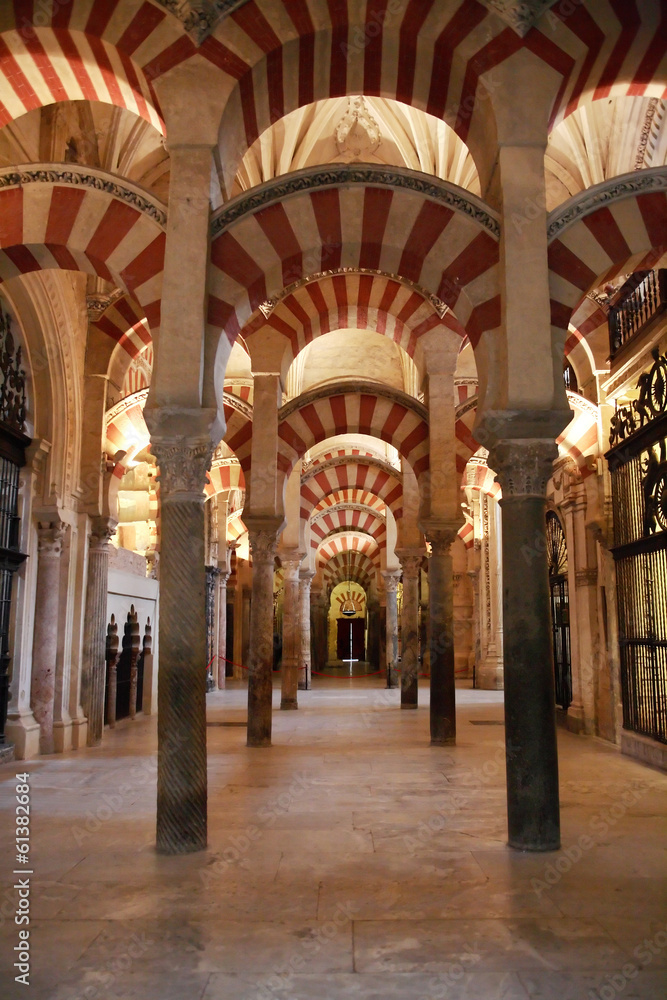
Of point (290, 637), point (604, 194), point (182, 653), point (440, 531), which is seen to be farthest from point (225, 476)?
point (604, 194)

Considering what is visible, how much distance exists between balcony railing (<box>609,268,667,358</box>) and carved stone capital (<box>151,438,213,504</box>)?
4214mm

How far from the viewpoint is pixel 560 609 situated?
33.0 ft

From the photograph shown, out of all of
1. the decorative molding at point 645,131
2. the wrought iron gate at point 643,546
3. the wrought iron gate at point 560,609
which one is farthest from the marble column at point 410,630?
the decorative molding at point 645,131

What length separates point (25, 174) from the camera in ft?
15.5

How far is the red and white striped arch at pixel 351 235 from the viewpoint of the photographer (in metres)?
4.61

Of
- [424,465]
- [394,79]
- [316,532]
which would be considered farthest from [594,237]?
[316,532]

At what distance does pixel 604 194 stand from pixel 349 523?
1478 cm

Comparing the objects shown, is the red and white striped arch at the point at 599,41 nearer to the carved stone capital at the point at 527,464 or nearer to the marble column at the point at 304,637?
the carved stone capital at the point at 527,464

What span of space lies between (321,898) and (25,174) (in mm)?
4279

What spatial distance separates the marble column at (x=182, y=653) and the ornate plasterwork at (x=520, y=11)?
3.00 metres

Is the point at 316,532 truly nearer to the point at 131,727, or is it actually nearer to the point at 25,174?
the point at 131,727

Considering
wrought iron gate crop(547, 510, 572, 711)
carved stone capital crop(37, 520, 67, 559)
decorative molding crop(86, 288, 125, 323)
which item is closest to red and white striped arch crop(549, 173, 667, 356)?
decorative molding crop(86, 288, 125, 323)

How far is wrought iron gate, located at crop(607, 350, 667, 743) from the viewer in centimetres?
664

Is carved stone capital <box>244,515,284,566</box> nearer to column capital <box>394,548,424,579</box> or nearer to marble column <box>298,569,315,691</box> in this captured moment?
column capital <box>394,548,424,579</box>
